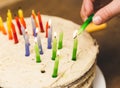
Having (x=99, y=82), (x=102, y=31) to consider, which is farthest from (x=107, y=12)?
(x=102, y=31)

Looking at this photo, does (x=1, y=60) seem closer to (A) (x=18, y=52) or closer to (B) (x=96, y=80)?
(A) (x=18, y=52)

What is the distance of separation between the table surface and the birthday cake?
213 mm

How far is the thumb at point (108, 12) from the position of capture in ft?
2.84

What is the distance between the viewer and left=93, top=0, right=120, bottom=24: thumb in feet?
2.84

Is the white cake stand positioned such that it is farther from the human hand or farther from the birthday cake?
the human hand

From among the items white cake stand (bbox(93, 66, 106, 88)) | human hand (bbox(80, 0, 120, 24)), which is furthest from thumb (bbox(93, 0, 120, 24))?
white cake stand (bbox(93, 66, 106, 88))

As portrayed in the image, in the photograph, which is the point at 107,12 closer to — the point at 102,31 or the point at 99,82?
the point at 99,82

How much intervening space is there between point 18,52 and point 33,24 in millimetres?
111

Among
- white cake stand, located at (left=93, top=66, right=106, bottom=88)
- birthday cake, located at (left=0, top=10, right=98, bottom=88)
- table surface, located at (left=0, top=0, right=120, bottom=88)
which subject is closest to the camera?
birthday cake, located at (left=0, top=10, right=98, bottom=88)

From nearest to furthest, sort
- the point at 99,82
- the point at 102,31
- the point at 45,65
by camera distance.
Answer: the point at 45,65
the point at 99,82
the point at 102,31

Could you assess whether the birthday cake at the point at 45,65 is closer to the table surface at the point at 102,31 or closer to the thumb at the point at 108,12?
the thumb at the point at 108,12

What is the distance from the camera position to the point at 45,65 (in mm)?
858

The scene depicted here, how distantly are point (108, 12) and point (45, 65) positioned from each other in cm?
24

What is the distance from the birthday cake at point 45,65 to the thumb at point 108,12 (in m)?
0.10
